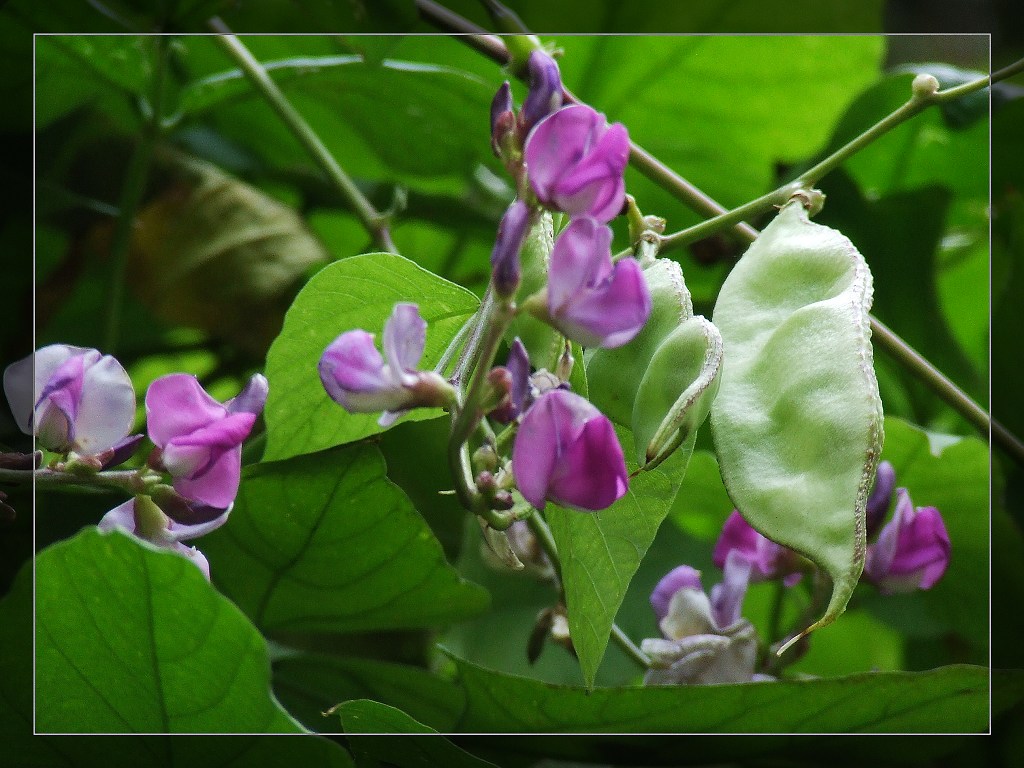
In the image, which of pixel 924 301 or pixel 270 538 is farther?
pixel 924 301

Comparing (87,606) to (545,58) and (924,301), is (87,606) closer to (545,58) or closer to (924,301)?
(545,58)

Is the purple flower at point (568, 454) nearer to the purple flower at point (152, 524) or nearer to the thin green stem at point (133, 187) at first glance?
the purple flower at point (152, 524)

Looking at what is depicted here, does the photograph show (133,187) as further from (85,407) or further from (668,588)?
(668,588)

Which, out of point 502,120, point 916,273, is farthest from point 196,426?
point 916,273

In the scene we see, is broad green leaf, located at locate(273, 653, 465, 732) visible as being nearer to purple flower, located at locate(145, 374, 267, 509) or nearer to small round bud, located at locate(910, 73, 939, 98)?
purple flower, located at locate(145, 374, 267, 509)

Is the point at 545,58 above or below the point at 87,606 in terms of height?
above
